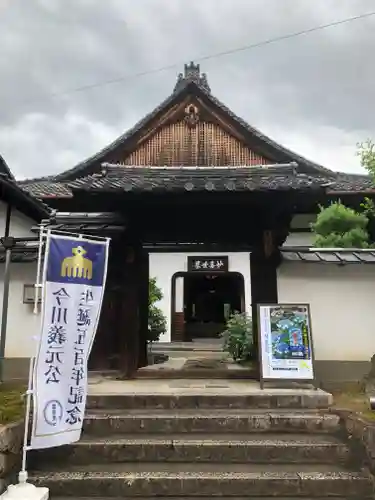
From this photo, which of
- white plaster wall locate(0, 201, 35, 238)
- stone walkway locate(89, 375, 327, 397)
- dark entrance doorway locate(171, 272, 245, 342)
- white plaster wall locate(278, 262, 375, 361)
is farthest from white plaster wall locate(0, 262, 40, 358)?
dark entrance doorway locate(171, 272, 245, 342)

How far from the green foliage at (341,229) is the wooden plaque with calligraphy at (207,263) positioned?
263 inches

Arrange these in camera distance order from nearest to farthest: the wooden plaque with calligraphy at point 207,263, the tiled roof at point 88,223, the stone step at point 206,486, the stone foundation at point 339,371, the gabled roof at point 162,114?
the stone step at point 206,486
the stone foundation at point 339,371
the tiled roof at point 88,223
the gabled roof at point 162,114
the wooden plaque with calligraphy at point 207,263

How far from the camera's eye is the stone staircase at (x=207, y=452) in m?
4.01

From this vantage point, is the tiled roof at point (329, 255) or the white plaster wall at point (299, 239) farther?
the white plaster wall at point (299, 239)

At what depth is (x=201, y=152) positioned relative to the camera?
45.6 feet

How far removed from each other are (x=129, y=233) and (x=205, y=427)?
3505 mm

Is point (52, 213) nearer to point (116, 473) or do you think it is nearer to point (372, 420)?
point (116, 473)

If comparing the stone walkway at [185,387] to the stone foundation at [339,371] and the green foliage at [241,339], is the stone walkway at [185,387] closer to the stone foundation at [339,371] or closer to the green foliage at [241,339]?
the stone foundation at [339,371]

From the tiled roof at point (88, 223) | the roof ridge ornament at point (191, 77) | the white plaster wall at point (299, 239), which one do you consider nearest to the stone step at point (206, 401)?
→ the tiled roof at point (88, 223)

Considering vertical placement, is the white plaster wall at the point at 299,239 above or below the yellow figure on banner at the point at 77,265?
above

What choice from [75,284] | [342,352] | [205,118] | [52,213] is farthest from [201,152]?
[75,284]

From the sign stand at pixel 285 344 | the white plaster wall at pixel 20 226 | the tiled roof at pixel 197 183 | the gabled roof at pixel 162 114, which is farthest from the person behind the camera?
the gabled roof at pixel 162 114

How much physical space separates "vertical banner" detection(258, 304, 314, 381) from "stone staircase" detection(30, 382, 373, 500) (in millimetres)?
594

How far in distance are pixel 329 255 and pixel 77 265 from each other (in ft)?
16.0
